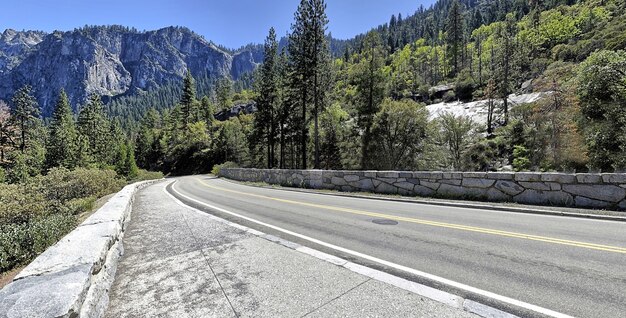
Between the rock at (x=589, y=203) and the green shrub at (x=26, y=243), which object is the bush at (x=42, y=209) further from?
the rock at (x=589, y=203)

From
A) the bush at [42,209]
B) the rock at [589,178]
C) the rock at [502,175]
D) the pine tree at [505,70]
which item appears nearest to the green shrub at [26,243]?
the bush at [42,209]

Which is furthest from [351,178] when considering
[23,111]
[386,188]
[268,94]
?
[23,111]

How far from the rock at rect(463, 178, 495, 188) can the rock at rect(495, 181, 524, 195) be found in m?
0.22

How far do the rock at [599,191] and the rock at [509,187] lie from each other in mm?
1113

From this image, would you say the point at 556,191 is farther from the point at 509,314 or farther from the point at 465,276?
the point at 509,314

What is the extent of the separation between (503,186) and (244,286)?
8852mm

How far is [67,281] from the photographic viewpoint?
287 cm

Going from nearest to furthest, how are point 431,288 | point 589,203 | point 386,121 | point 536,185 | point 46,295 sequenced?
point 46,295 → point 431,288 → point 589,203 → point 536,185 → point 386,121

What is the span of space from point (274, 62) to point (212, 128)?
53444mm

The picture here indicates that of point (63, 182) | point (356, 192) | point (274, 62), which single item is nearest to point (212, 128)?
point (274, 62)

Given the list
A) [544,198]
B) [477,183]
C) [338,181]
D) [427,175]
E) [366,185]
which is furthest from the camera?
[338,181]

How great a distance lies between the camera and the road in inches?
130

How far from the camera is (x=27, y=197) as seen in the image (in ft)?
52.2

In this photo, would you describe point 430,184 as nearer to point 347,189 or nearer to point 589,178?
point 347,189
